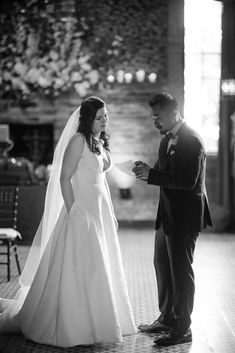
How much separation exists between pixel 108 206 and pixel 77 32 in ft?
21.8

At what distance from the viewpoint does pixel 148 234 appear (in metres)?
8.73

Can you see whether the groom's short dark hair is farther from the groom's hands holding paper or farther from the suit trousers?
the suit trousers

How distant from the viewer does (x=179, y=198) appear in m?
3.73

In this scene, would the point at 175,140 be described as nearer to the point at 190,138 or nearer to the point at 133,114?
the point at 190,138

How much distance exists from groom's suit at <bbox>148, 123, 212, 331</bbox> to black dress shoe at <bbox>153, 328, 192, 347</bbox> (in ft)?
0.14

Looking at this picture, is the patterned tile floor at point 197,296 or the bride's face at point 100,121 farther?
the bride's face at point 100,121

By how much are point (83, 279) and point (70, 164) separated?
26.7 inches

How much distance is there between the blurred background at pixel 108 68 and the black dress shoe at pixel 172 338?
6026 mm

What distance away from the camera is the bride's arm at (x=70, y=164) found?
3732mm

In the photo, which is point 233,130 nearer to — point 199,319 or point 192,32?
point 192,32

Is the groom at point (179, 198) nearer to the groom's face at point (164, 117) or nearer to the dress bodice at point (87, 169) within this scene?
the groom's face at point (164, 117)

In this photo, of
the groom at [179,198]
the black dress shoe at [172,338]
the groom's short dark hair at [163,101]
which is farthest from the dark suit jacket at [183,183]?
the black dress shoe at [172,338]

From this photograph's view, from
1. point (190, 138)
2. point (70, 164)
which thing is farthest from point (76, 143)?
point (190, 138)

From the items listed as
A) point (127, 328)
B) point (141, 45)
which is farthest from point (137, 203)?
point (127, 328)
